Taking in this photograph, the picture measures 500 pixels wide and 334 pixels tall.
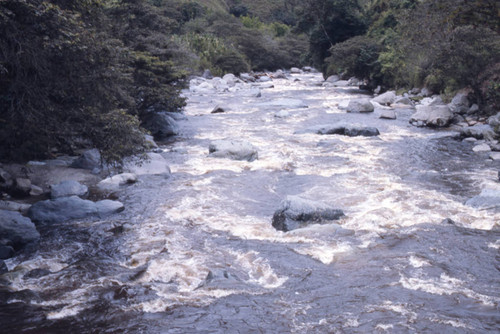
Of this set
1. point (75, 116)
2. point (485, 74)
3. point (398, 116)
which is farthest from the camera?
point (398, 116)

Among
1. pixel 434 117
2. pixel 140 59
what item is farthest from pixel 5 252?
pixel 434 117

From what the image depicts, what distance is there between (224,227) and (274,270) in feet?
5.54

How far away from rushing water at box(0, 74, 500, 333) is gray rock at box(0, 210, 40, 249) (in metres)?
0.36

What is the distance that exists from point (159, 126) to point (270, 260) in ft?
34.4

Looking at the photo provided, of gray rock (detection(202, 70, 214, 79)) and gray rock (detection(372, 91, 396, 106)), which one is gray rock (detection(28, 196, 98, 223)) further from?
gray rock (detection(202, 70, 214, 79))

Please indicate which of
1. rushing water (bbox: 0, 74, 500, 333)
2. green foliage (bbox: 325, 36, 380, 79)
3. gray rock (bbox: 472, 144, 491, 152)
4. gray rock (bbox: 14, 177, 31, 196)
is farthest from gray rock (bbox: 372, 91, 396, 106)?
gray rock (bbox: 14, 177, 31, 196)

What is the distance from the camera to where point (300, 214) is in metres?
7.15

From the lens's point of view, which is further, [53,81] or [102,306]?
[53,81]

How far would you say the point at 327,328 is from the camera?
14.5 feet

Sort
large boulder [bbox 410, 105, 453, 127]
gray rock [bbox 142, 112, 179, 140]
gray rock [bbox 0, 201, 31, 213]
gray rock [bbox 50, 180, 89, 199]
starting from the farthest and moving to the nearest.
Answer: large boulder [bbox 410, 105, 453, 127] < gray rock [bbox 142, 112, 179, 140] < gray rock [bbox 50, 180, 89, 199] < gray rock [bbox 0, 201, 31, 213]

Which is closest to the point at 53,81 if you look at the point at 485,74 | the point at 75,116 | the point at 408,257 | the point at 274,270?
the point at 75,116

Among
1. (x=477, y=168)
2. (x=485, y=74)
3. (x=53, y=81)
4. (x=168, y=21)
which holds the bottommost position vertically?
(x=477, y=168)

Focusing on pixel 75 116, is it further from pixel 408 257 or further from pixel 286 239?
pixel 408 257

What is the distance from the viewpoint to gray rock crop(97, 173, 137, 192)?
9.31m
